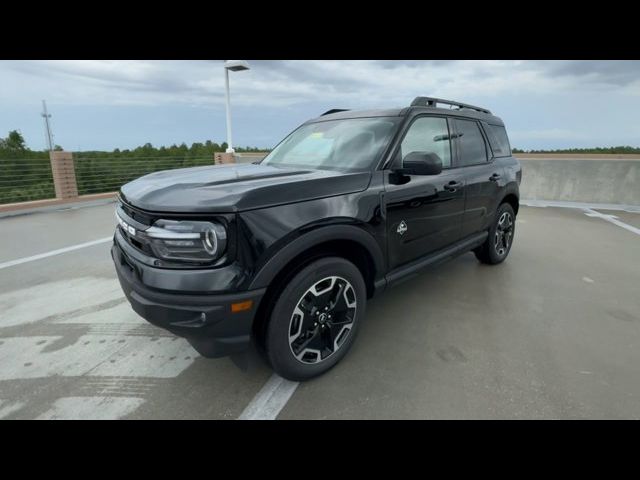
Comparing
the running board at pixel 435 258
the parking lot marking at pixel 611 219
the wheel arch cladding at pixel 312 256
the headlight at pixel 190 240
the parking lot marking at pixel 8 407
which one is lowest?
the parking lot marking at pixel 8 407

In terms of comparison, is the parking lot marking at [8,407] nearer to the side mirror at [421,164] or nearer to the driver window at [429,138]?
the side mirror at [421,164]

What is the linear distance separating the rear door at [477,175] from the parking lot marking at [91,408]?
325cm

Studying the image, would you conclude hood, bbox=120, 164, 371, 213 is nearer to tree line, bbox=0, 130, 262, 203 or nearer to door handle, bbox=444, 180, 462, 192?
door handle, bbox=444, 180, 462, 192

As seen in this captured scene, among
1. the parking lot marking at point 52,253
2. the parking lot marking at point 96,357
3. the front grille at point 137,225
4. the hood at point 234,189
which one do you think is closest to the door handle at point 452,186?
the hood at point 234,189

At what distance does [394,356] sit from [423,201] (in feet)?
4.18

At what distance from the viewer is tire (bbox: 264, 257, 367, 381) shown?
2.10 m

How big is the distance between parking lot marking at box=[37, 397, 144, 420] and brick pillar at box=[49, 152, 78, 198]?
897cm

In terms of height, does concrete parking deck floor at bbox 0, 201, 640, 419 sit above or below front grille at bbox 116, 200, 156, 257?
below

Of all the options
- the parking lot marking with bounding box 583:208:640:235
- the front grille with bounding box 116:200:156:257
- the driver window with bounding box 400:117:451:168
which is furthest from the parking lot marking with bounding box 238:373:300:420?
the parking lot marking with bounding box 583:208:640:235

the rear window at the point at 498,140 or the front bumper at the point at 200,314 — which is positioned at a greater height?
the rear window at the point at 498,140

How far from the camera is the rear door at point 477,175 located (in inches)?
141

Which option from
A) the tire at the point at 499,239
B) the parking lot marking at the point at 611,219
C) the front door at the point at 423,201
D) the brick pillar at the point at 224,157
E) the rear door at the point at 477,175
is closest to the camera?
the front door at the point at 423,201

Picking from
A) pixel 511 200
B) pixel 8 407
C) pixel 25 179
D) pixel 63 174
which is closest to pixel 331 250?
pixel 8 407
